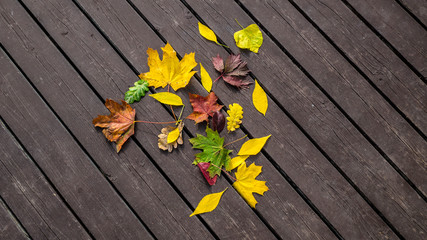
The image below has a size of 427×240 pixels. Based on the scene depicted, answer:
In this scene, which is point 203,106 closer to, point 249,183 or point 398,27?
point 249,183

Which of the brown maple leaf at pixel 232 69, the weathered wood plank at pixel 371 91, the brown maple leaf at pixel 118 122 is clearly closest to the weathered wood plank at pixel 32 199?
the brown maple leaf at pixel 118 122

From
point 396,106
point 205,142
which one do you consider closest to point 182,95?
point 205,142

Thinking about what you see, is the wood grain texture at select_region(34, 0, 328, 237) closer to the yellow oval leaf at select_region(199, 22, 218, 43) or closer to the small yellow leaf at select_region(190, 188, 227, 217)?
the small yellow leaf at select_region(190, 188, 227, 217)

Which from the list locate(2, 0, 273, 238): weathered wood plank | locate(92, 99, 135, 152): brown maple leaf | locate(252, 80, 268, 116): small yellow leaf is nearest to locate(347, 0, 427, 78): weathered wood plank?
locate(252, 80, 268, 116): small yellow leaf

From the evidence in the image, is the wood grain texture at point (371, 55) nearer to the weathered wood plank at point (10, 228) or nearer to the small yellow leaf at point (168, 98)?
the small yellow leaf at point (168, 98)

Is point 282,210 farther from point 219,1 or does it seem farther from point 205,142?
point 219,1
